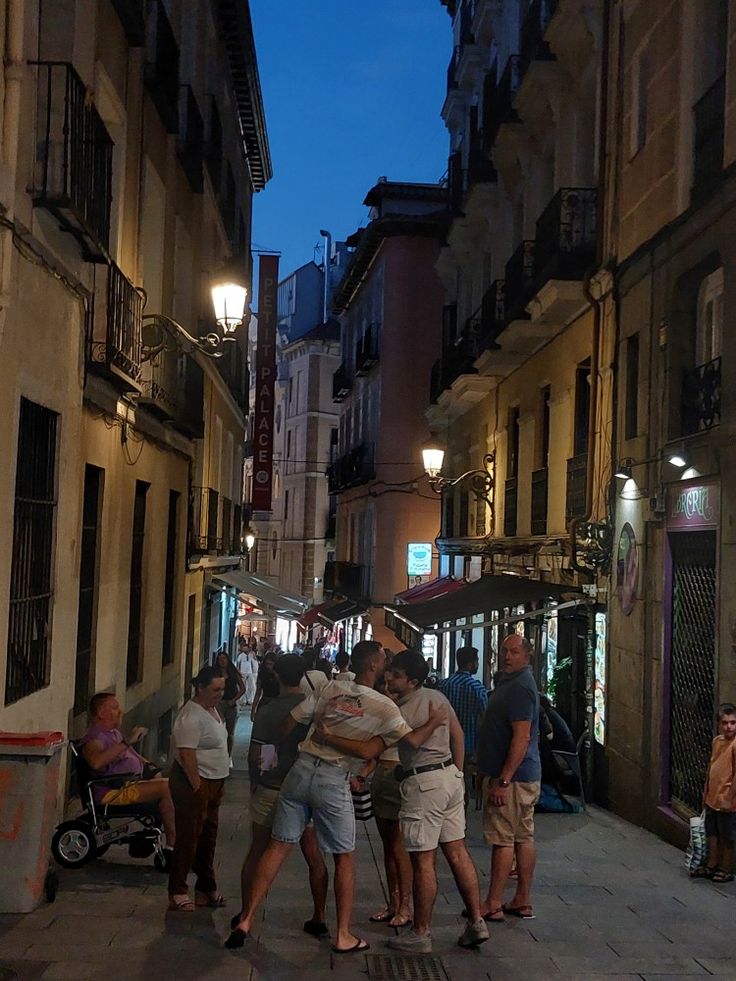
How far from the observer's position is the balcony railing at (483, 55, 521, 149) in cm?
1864

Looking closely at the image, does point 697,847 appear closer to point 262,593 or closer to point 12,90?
point 12,90

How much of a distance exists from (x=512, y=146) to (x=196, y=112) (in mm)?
5106

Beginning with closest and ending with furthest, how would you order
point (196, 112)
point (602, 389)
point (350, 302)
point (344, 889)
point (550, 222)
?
1. point (344, 889)
2. point (602, 389)
3. point (550, 222)
4. point (196, 112)
5. point (350, 302)

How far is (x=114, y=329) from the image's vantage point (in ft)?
35.7

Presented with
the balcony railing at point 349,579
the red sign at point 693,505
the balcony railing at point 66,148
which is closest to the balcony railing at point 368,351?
the balcony railing at point 349,579

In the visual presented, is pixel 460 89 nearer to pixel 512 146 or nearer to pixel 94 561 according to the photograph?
pixel 512 146

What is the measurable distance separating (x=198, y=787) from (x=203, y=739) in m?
0.30

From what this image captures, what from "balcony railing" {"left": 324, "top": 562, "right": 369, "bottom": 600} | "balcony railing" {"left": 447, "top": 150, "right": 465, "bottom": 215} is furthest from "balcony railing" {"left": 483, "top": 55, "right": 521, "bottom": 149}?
"balcony railing" {"left": 324, "top": 562, "right": 369, "bottom": 600}

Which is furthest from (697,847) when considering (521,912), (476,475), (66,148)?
(476,475)

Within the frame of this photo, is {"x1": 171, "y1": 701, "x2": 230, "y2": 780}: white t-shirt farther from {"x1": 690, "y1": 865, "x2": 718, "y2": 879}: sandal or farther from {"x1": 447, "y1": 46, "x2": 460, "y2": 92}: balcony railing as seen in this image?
{"x1": 447, "y1": 46, "x2": 460, "y2": 92}: balcony railing

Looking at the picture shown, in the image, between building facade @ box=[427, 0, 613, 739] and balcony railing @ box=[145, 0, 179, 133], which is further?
building facade @ box=[427, 0, 613, 739]

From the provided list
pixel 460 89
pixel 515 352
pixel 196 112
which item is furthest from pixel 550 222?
pixel 460 89

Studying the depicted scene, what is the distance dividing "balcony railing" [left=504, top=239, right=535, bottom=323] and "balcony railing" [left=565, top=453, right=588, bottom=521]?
7.76 ft

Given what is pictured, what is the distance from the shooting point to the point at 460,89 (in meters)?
26.6
